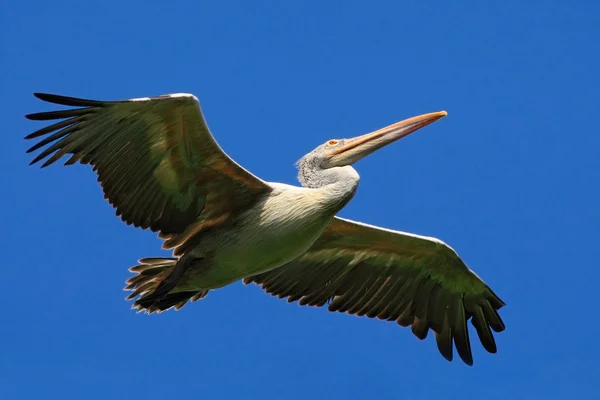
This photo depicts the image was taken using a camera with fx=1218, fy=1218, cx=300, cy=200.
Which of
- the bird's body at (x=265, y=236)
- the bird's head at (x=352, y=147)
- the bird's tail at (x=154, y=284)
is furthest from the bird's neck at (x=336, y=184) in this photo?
the bird's tail at (x=154, y=284)

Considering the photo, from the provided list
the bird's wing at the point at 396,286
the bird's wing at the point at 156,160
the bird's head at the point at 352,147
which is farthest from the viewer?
the bird's wing at the point at 396,286

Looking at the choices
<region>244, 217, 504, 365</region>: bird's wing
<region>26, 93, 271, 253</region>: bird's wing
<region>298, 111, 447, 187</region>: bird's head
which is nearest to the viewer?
<region>26, 93, 271, 253</region>: bird's wing

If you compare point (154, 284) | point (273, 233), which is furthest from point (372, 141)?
point (154, 284)

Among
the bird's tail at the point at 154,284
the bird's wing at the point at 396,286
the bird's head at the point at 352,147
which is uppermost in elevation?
the bird's head at the point at 352,147

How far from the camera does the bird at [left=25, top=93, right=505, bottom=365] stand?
11.2 metres

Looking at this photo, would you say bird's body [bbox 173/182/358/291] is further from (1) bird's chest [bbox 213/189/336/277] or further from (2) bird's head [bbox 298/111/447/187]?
(2) bird's head [bbox 298/111/447/187]

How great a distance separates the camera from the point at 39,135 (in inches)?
438

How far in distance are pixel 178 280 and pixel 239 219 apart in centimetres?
82

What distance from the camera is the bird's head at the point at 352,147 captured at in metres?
11.9

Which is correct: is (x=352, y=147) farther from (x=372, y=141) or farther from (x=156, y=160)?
(x=156, y=160)

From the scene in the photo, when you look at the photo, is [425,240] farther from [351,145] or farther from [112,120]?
[112,120]

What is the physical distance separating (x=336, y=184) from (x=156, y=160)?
1.72 m

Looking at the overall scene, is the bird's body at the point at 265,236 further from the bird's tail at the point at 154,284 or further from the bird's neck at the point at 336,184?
the bird's tail at the point at 154,284

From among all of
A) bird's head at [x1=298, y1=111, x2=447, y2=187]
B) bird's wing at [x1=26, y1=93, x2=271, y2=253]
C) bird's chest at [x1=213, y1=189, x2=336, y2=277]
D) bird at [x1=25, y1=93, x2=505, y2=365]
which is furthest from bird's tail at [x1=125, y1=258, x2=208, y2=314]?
bird's head at [x1=298, y1=111, x2=447, y2=187]
